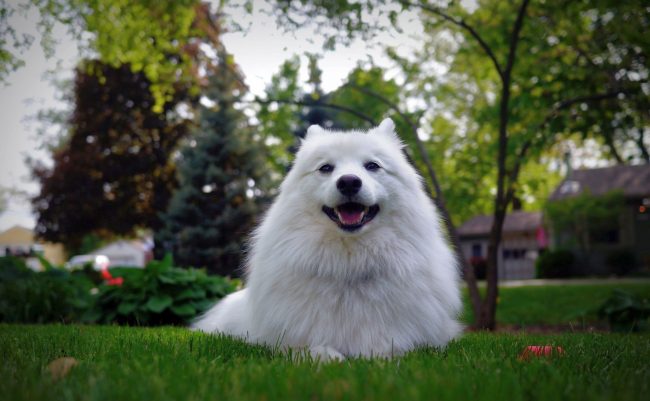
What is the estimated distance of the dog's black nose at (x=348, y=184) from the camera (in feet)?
11.6

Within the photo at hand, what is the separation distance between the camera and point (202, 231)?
1647cm

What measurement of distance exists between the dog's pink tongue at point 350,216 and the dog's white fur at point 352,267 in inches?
3.0

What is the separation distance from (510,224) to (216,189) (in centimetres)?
2890

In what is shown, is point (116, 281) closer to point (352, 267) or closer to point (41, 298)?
point (41, 298)

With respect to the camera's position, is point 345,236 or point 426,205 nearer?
point 345,236

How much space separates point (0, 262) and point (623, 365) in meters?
8.40

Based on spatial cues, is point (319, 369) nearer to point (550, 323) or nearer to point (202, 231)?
point (550, 323)

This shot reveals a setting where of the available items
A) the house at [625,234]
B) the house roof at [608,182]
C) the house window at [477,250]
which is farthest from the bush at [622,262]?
the house window at [477,250]

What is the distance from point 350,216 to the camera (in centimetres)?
365

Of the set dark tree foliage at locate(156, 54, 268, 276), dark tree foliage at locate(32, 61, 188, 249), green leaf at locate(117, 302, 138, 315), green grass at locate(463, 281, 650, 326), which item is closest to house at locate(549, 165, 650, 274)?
green grass at locate(463, 281, 650, 326)

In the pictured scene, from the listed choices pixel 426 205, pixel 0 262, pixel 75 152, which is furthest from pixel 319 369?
pixel 75 152

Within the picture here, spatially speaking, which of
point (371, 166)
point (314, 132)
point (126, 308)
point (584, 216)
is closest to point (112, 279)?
point (126, 308)

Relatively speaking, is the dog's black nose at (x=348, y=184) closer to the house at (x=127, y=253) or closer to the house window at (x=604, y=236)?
the house window at (x=604, y=236)

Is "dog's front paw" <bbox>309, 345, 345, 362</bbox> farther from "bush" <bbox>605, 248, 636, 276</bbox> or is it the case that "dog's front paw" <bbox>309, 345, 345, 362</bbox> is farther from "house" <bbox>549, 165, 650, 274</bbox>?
"house" <bbox>549, 165, 650, 274</bbox>
